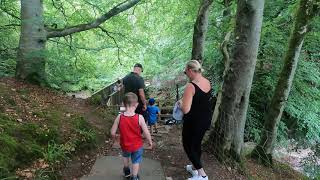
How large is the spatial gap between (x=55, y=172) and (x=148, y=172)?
5.36ft

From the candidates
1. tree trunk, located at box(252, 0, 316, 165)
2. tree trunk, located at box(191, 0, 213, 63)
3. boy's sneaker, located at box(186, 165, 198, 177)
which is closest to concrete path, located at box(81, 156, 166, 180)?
boy's sneaker, located at box(186, 165, 198, 177)

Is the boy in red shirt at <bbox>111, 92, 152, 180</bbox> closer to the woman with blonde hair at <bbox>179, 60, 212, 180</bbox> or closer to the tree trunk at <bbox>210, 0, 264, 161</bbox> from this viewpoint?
the woman with blonde hair at <bbox>179, 60, 212, 180</bbox>

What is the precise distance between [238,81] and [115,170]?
2.72m

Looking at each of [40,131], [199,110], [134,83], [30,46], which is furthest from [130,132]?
[30,46]

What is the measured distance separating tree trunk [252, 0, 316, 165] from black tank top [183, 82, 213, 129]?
10.9ft

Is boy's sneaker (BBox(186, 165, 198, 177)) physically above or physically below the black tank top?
below

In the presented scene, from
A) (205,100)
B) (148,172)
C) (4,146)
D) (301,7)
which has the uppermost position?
(301,7)

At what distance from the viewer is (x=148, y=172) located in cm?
620

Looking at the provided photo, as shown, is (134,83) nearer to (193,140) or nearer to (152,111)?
(152,111)

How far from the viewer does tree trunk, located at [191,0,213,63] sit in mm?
9875

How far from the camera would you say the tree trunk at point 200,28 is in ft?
32.4

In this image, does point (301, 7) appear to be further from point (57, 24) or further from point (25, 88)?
point (57, 24)

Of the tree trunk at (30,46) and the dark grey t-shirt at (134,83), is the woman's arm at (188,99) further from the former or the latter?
the tree trunk at (30,46)

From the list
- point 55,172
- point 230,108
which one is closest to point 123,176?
point 55,172
